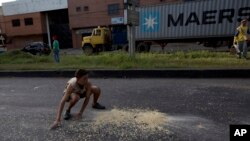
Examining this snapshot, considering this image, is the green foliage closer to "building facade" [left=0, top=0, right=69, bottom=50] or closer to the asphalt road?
the asphalt road

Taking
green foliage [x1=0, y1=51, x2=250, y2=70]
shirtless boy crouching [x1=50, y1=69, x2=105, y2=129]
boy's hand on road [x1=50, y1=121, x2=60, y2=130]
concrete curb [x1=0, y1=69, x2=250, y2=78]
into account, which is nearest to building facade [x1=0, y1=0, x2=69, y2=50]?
green foliage [x1=0, y1=51, x2=250, y2=70]

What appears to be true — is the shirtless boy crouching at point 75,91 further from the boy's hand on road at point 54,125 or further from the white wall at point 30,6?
the white wall at point 30,6

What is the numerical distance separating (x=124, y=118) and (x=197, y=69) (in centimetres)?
417

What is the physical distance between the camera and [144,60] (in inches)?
423

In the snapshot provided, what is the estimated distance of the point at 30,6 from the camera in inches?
1667

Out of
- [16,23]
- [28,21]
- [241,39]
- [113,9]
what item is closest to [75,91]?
[241,39]

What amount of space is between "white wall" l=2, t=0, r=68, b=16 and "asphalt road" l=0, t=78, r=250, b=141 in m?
34.2

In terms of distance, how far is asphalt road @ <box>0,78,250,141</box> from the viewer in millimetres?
4289

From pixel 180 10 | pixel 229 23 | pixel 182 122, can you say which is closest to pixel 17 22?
pixel 180 10

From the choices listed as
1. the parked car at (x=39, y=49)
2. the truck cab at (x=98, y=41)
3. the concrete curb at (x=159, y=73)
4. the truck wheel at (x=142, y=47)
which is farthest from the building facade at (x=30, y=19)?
the concrete curb at (x=159, y=73)

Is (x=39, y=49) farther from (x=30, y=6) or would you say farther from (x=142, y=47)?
(x=30, y=6)

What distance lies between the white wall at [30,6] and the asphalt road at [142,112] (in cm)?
3419

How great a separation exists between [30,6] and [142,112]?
41132 millimetres

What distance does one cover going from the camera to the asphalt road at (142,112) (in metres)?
4.29
